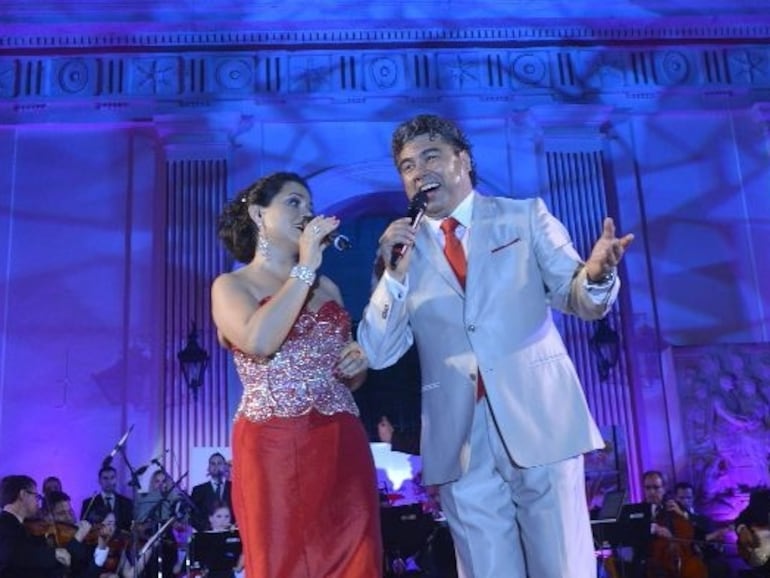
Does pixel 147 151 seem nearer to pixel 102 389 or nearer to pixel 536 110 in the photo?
pixel 102 389

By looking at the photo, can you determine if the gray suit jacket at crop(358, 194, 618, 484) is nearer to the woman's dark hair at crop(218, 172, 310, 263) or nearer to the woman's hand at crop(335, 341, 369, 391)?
the woman's hand at crop(335, 341, 369, 391)

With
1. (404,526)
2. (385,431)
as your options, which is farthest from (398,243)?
(385,431)

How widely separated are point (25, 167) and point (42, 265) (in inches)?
42.0

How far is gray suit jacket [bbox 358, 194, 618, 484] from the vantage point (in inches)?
91.3

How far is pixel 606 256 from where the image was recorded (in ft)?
7.29

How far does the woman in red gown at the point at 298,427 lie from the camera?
242 centimetres

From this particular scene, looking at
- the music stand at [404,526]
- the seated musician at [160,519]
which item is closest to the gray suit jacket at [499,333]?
the music stand at [404,526]

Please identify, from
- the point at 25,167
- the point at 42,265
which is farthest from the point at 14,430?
the point at 25,167

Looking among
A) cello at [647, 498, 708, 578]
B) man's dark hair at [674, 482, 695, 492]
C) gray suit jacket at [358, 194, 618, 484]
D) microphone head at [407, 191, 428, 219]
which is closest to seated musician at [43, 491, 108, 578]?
cello at [647, 498, 708, 578]

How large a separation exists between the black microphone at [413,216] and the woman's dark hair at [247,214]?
50cm

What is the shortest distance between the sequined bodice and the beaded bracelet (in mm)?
209

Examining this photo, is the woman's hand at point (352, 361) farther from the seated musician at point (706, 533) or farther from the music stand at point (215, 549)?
the seated musician at point (706, 533)

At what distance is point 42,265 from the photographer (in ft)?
28.5

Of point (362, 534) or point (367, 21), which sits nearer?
point (362, 534)
